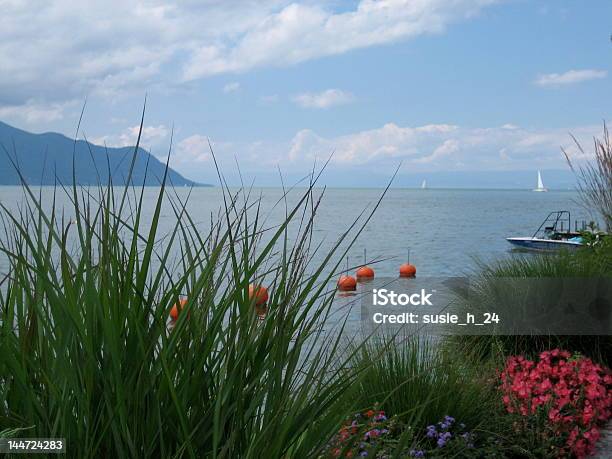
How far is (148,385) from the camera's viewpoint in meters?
Answer: 1.27

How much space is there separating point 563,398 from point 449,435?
1.23 metres

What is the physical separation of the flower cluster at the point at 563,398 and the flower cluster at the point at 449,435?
0.42 m

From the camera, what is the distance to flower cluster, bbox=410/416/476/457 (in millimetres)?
3207

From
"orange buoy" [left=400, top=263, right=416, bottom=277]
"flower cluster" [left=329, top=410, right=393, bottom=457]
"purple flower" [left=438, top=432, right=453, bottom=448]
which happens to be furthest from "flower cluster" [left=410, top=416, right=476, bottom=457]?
"orange buoy" [left=400, top=263, right=416, bottom=277]

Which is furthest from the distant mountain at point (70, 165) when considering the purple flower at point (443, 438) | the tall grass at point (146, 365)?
the purple flower at point (443, 438)

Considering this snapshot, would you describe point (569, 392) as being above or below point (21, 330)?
below

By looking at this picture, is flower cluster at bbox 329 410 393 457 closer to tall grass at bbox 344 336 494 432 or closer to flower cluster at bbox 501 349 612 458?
tall grass at bbox 344 336 494 432

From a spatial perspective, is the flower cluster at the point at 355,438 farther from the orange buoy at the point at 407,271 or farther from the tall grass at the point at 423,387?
the orange buoy at the point at 407,271

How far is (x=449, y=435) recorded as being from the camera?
3260mm

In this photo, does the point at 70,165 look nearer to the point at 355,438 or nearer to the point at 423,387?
the point at 355,438

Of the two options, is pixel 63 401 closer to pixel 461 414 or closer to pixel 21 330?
pixel 21 330

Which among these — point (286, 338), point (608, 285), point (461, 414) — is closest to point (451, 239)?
point (608, 285)

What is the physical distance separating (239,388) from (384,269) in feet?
58.2

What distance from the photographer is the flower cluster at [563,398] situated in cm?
386
